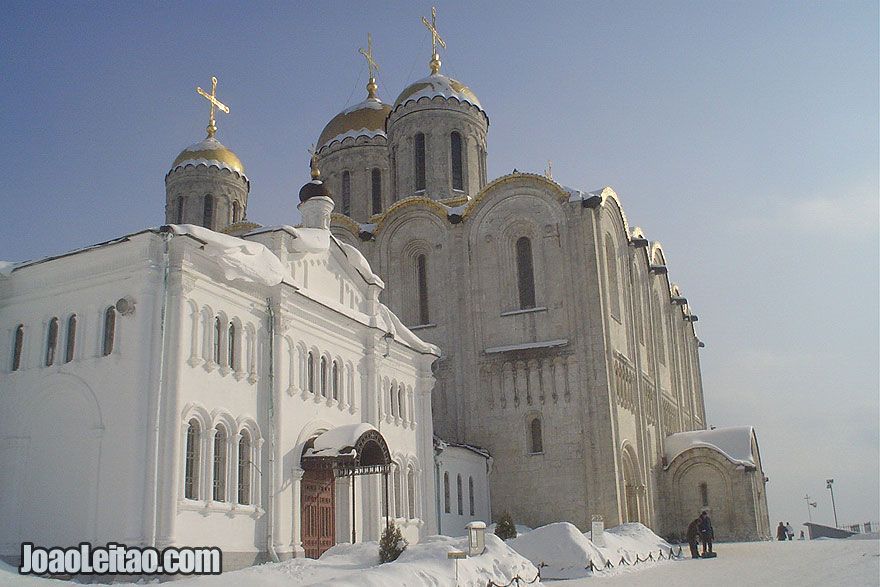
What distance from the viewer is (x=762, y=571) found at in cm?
1586

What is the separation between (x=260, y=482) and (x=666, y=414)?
24.4m

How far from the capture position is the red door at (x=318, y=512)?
18.6 meters

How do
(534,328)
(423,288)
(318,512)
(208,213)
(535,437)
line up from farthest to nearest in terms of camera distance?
(208,213) → (423,288) → (534,328) → (535,437) → (318,512)

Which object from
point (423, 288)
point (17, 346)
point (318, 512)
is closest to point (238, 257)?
point (17, 346)

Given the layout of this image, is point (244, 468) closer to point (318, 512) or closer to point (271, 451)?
point (271, 451)

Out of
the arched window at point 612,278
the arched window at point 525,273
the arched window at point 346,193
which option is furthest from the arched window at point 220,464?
the arched window at point 346,193

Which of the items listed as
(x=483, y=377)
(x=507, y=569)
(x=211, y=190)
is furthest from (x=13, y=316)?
Result: (x=211, y=190)

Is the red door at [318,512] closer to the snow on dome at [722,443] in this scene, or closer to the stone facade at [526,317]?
the stone facade at [526,317]

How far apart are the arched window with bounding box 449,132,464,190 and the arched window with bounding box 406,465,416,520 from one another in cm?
1489

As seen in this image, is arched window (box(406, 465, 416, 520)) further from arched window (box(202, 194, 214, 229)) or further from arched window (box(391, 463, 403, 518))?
arched window (box(202, 194, 214, 229))

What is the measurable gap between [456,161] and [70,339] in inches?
865

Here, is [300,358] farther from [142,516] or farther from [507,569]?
[507,569]

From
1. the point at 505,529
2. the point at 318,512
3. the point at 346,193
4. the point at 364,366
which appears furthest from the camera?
the point at 346,193

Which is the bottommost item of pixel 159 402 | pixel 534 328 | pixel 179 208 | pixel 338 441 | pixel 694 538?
pixel 694 538
